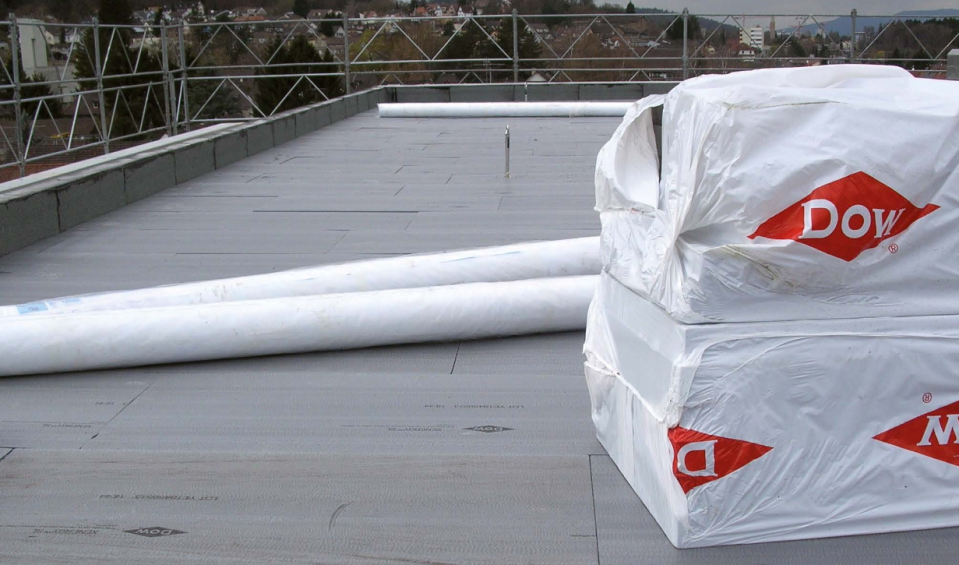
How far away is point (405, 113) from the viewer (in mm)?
13859

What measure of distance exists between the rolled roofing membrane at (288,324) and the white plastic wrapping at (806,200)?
155 cm

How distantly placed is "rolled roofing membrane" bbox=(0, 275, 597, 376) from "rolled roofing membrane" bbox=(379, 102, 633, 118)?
10.1m

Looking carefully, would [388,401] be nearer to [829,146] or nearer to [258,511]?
[258,511]

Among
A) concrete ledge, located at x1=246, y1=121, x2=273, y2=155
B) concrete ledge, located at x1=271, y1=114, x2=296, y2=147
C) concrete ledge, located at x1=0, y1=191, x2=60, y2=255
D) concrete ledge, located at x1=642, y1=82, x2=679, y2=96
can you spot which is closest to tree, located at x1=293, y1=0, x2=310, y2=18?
concrete ledge, located at x1=642, y1=82, x2=679, y2=96

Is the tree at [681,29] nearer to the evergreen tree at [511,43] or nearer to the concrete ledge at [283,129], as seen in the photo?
the evergreen tree at [511,43]

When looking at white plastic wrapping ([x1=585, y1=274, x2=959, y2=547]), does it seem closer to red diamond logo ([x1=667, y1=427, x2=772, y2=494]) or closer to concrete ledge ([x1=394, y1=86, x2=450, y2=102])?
red diamond logo ([x1=667, y1=427, x2=772, y2=494])

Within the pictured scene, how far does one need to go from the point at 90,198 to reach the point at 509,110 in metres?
8.53

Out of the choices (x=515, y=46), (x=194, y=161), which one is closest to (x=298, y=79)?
(x=515, y=46)

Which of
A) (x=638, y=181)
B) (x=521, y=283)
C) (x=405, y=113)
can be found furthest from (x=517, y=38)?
(x=638, y=181)

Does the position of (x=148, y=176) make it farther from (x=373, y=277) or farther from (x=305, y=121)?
(x=305, y=121)

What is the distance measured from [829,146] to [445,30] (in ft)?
59.1

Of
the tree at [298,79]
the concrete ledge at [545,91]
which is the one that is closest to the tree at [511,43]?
the concrete ledge at [545,91]

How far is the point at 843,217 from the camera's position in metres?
2.09

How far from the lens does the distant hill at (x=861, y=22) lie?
18.1 m
